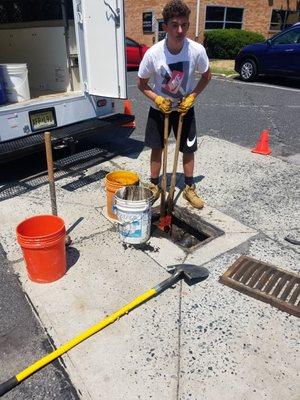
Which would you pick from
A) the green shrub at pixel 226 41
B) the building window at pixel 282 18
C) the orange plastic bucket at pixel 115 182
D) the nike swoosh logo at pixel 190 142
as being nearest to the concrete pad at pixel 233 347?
the orange plastic bucket at pixel 115 182

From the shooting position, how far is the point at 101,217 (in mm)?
3869

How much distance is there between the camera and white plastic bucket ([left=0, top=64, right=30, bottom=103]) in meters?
4.87

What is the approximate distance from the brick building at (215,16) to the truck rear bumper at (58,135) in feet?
53.8

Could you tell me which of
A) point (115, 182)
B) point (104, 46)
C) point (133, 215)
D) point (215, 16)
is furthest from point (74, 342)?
point (215, 16)

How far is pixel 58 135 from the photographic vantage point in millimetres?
4609

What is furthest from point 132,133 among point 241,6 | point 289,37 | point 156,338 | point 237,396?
point 241,6

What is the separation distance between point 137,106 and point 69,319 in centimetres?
714

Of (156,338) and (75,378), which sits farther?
(156,338)

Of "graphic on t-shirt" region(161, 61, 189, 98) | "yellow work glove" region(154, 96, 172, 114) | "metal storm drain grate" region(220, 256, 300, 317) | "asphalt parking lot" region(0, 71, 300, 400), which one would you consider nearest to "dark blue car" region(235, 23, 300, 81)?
"asphalt parking lot" region(0, 71, 300, 400)

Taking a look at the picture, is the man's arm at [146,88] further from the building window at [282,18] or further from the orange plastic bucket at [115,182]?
the building window at [282,18]

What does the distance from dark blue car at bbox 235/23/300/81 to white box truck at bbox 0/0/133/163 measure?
739 cm

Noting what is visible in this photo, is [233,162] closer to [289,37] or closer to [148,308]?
[148,308]

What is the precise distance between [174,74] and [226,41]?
16.6 meters

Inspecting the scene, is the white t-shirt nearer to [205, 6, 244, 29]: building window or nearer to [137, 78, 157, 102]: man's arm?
[137, 78, 157, 102]: man's arm
